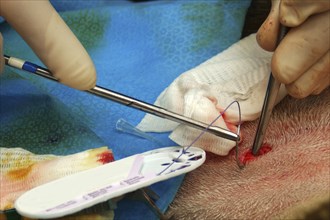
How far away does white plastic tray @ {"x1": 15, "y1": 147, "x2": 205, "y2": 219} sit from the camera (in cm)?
53

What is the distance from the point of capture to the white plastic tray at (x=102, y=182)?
526 mm

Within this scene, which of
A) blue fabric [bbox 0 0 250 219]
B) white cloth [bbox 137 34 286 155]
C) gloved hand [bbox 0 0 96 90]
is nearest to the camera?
gloved hand [bbox 0 0 96 90]

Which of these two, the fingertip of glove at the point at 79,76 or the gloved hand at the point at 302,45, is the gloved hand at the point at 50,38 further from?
the gloved hand at the point at 302,45

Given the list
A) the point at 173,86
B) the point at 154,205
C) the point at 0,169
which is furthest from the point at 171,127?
the point at 0,169

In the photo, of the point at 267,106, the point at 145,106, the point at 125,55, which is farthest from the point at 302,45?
the point at 125,55

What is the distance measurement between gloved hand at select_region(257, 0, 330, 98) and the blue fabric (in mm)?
270

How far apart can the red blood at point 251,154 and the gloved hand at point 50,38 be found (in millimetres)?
290

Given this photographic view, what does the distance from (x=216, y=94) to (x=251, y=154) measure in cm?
12

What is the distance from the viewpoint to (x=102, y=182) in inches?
23.7

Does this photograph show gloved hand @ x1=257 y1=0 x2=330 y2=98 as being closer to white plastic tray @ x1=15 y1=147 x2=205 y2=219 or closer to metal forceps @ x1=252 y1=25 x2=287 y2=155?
metal forceps @ x1=252 y1=25 x2=287 y2=155

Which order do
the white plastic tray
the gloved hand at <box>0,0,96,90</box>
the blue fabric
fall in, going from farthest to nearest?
the blue fabric → the gloved hand at <box>0,0,96,90</box> → the white plastic tray

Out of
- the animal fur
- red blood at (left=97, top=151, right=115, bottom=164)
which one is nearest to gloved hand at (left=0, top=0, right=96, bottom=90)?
red blood at (left=97, top=151, right=115, bottom=164)

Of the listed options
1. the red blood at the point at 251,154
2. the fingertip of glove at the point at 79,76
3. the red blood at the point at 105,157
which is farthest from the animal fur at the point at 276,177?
the fingertip of glove at the point at 79,76

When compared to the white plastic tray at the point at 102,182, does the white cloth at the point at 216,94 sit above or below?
below
